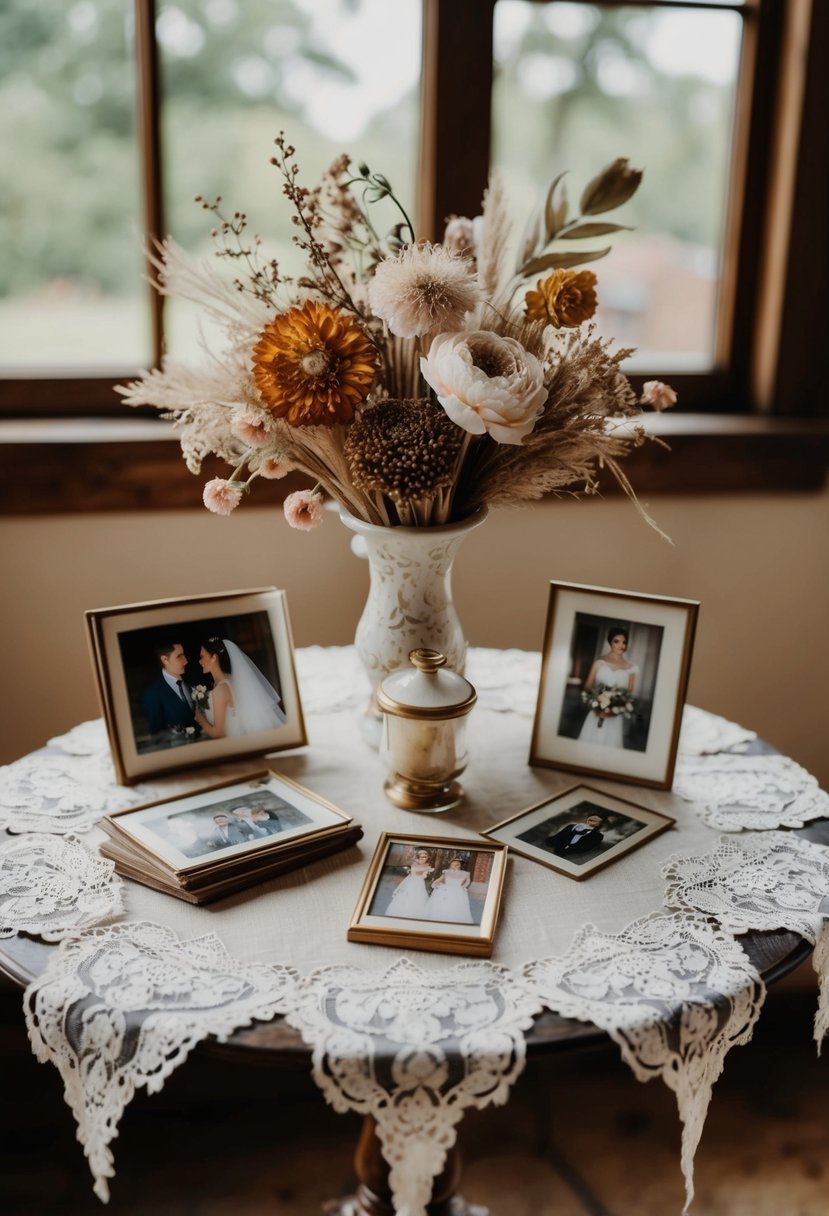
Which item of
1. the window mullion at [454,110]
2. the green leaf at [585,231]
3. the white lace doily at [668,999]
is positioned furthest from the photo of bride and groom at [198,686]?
the window mullion at [454,110]

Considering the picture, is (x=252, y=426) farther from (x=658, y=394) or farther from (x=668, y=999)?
(x=668, y=999)

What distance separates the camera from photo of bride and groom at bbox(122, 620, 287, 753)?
3.94 feet

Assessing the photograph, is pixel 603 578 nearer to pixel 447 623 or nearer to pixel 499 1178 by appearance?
pixel 447 623

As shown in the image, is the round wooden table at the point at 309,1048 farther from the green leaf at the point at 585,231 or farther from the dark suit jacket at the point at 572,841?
the green leaf at the point at 585,231

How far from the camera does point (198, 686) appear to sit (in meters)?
1.23

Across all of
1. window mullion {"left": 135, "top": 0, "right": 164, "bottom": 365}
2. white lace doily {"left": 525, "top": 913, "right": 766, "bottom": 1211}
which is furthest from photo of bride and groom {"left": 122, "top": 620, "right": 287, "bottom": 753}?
window mullion {"left": 135, "top": 0, "right": 164, "bottom": 365}

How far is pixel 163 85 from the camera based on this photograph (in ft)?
5.68

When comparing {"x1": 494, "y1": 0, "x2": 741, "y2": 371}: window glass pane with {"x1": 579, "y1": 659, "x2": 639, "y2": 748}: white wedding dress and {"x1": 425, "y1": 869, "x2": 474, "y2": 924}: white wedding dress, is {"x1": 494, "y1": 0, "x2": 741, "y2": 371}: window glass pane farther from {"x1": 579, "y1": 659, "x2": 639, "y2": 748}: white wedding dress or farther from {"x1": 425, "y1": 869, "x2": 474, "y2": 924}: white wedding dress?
{"x1": 425, "y1": 869, "x2": 474, "y2": 924}: white wedding dress

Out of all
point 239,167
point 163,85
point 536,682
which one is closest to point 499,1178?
point 536,682

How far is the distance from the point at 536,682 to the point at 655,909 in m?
0.55

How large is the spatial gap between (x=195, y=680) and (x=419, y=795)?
0.29 metres

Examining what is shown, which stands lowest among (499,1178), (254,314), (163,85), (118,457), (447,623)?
A: (499,1178)

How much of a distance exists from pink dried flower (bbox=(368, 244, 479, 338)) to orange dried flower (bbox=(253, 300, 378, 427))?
41 mm

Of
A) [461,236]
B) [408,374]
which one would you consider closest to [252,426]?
[408,374]
